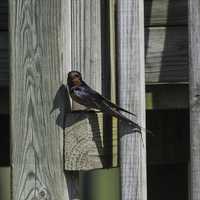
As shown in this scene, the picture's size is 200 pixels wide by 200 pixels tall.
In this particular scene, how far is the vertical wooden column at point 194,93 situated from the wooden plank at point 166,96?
1.10ft

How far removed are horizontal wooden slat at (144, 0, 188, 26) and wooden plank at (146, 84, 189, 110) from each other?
0.87 feet

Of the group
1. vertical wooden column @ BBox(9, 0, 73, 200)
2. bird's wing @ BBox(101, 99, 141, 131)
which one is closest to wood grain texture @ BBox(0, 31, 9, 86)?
vertical wooden column @ BBox(9, 0, 73, 200)

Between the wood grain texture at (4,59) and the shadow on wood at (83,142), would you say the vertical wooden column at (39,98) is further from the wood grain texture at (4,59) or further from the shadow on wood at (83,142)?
the wood grain texture at (4,59)

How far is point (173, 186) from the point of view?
380 cm

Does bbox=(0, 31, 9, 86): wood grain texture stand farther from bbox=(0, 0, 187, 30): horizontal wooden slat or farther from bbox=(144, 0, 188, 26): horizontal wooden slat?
bbox=(144, 0, 188, 26): horizontal wooden slat

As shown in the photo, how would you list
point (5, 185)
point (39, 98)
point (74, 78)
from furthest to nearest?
point (5, 185), point (39, 98), point (74, 78)

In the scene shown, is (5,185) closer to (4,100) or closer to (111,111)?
(4,100)

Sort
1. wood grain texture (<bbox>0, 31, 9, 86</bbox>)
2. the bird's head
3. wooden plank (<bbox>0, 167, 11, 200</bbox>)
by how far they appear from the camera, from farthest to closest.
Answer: wooden plank (<bbox>0, 167, 11, 200</bbox>), wood grain texture (<bbox>0, 31, 9, 86</bbox>), the bird's head

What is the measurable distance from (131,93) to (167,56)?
44 cm

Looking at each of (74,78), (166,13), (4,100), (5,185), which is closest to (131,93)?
(74,78)

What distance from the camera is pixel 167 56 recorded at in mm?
3133

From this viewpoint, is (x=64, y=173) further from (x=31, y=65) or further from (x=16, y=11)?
(x=16, y=11)

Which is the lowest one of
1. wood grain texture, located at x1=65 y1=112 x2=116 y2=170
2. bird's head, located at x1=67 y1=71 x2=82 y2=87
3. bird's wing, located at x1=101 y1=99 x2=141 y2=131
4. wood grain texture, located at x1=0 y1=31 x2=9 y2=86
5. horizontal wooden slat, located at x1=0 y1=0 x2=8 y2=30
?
wood grain texture, located at x1=65 y1=112 x2=116 y2=170

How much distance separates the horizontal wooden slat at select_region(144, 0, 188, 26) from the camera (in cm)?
314
